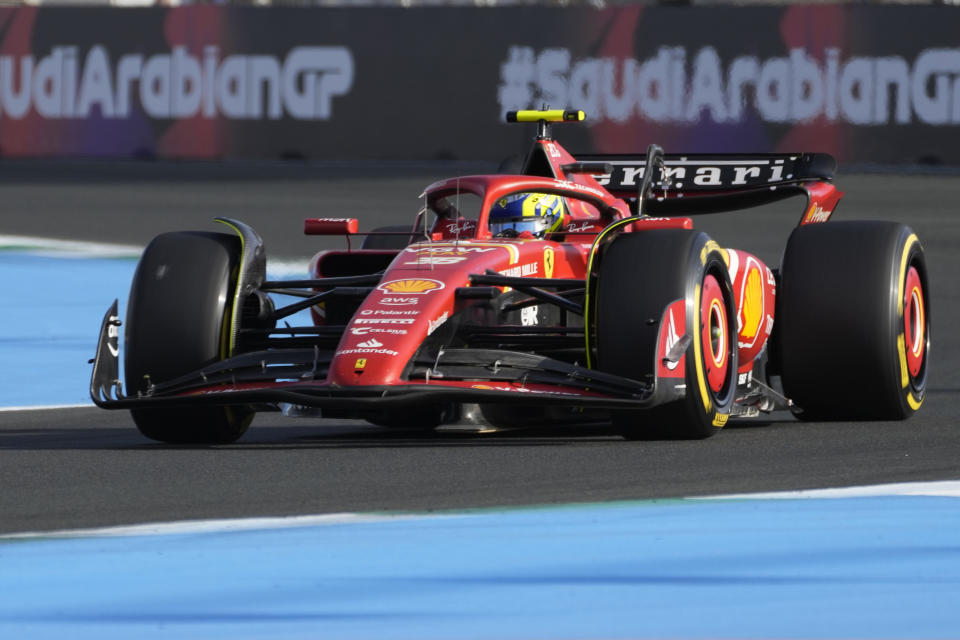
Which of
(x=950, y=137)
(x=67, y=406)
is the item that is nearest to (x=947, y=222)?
(x=950, y=137)

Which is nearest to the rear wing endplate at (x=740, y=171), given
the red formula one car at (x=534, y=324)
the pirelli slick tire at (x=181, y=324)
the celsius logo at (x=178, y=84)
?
the red formula one car at (x=534, y=324)

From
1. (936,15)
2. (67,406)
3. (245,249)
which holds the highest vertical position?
(936,15)

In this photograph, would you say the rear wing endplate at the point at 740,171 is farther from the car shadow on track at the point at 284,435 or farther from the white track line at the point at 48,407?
the white track line at the point at 48,407

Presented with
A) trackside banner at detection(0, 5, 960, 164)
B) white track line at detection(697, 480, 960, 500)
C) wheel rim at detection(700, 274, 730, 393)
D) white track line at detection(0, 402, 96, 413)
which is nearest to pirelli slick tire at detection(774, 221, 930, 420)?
wheel rim at detection(700, 274, 730, 393)

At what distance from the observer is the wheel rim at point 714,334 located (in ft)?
27.6

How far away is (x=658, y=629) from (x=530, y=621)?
317mm

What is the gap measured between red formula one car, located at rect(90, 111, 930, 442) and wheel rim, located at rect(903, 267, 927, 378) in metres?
0.02

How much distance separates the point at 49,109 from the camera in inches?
1159

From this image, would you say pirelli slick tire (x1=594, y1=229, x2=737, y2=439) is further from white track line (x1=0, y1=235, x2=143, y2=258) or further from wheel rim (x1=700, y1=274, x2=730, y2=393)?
white track line (x1=0, y1=235, x2=143, y2=258)

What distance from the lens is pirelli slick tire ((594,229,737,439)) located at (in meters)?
8.12

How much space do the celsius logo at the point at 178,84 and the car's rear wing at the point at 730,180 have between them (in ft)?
56.0

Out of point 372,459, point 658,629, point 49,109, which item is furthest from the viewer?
point 49,109

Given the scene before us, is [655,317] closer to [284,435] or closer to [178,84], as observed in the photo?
[284,435]

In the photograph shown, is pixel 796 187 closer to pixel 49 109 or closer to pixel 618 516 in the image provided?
pixel 618 516
